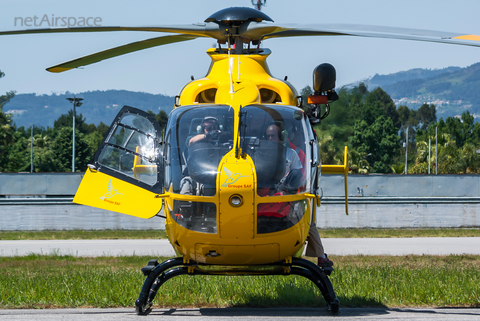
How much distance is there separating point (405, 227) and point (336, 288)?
13645 millimetres

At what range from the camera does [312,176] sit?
573 centimetres

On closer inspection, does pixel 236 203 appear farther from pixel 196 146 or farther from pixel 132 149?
pixel 132 149

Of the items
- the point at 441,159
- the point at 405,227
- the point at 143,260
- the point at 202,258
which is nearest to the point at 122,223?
the point at 143,260

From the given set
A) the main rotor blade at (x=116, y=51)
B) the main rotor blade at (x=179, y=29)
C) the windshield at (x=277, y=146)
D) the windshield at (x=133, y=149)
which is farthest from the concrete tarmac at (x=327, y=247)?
the windshield at (x=277, y=146)

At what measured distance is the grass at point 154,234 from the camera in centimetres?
1700

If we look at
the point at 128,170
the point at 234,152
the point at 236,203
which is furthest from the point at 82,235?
the point at 236,203

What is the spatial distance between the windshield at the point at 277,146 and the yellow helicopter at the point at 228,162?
0.04 ft

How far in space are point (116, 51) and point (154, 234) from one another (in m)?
11.5

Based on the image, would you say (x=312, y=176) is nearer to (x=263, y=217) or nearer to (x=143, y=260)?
(x=263, y=217)

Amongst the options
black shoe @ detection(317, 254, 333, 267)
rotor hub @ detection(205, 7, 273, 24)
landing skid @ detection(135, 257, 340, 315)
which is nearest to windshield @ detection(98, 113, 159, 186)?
landing skid @ detection(135, 257, 340, 315)

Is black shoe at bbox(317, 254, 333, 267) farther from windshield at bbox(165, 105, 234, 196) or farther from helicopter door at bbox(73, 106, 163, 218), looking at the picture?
helicopter door at bbox(73, 106, 163, 218)

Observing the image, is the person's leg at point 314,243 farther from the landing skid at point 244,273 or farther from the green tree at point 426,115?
the green tree at point 426,115

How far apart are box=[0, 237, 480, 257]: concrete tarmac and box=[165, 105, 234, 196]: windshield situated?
272 inches

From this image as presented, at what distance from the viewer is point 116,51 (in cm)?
718
